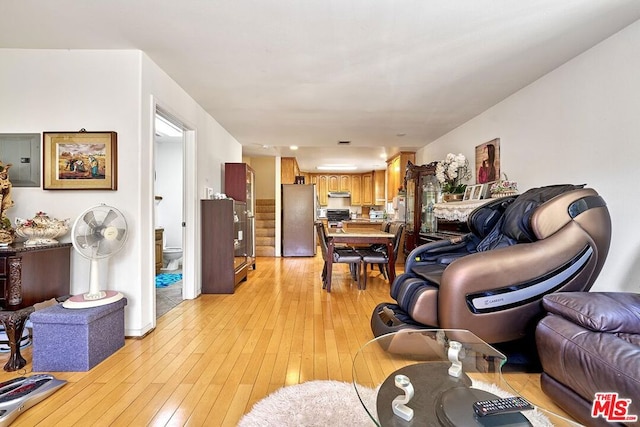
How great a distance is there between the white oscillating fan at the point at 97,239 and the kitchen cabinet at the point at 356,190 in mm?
8194

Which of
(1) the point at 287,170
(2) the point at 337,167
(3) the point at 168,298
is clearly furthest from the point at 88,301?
(2) the point at 337,167

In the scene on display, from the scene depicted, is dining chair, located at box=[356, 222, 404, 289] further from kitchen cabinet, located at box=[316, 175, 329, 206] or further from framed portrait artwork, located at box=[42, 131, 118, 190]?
kitchen cabinet, located at box=[316, 175, 329, 206]

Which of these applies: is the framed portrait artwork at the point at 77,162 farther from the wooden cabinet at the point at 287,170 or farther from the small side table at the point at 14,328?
the wooden cabinet at the point at 287,170

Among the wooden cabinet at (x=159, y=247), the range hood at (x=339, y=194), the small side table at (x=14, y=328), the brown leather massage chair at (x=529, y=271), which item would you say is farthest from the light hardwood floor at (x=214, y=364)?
the range hood at (x=339, y=194)

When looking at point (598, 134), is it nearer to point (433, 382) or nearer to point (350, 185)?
point (433, 382)

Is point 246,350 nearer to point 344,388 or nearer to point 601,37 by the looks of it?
point 344,388

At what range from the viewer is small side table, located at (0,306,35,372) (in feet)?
6.53

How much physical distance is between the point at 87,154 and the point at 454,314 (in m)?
3.04

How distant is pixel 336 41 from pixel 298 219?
206 inches

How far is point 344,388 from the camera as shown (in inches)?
→ 68.5


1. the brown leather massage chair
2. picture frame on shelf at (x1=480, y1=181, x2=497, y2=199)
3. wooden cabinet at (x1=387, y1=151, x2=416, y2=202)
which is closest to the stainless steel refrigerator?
wooden cabinet at (x1=387, y1=151, x2=416, y2=202)

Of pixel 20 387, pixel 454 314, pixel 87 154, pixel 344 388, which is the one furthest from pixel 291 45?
pixel 20 387

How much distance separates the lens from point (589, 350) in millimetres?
1374

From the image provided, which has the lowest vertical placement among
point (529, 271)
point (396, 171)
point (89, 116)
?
point (529, 271)
